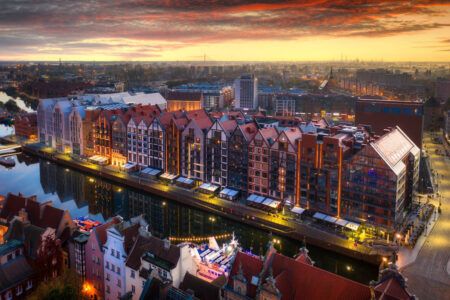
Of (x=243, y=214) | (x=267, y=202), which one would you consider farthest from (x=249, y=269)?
(x=267, y=202)

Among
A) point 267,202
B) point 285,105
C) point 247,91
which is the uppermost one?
point 247,91

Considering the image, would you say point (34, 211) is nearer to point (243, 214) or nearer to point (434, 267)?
point (243, 214)

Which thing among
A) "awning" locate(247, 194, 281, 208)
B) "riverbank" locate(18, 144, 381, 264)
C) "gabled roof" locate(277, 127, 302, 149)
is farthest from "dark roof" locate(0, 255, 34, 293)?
"gabled roof" locate(277, 127, 302, 149)

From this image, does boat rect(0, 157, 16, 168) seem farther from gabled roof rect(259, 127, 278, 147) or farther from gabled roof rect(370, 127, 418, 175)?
gabled roof rect(370, 127, 418, 175)

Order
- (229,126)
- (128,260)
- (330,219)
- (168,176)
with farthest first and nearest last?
(168,176) < (229,126) < (330,219) < (128,260)

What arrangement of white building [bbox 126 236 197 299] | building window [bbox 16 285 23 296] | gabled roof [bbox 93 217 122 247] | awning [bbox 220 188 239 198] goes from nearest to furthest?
1. white building [bbox 126 236 197 299]
2. building window [bbox 16 285 23 296]
3. gabled roof [bbox 93 217 122 247]
4. awning [bbox 220 188 239 198]

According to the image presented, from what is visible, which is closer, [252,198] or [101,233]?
[101,233]

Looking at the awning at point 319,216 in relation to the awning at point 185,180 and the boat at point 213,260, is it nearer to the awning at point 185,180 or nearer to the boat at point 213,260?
the boat at point 213,260
